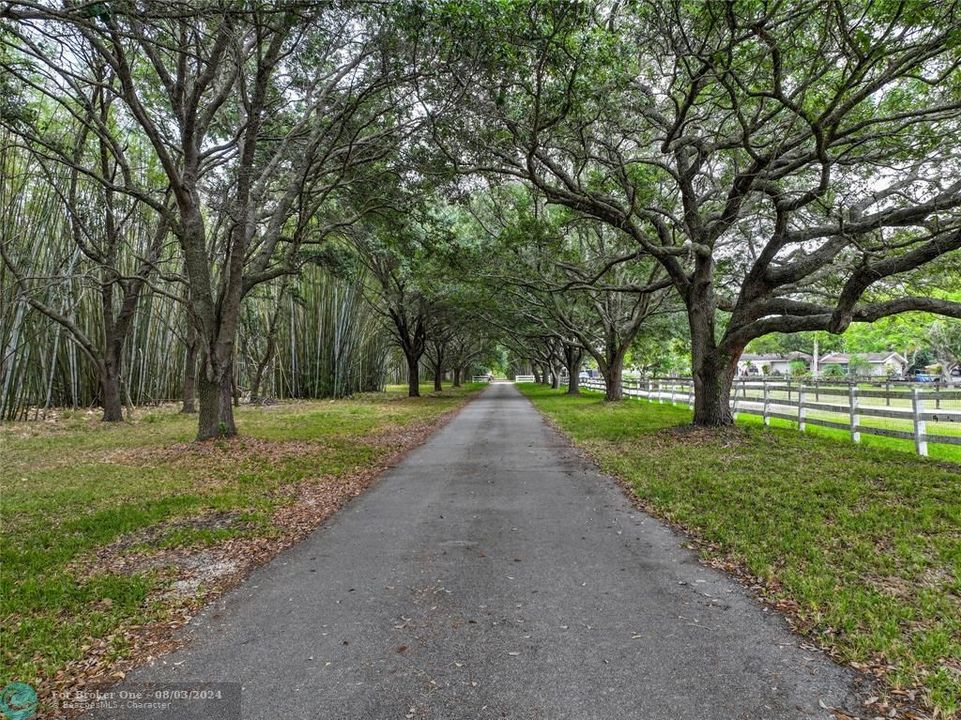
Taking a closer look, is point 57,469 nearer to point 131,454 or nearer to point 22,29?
point 131,454

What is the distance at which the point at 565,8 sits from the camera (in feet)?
19.9

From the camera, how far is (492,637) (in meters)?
2.90

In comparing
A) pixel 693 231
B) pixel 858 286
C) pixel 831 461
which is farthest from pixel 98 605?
pixel 693 231

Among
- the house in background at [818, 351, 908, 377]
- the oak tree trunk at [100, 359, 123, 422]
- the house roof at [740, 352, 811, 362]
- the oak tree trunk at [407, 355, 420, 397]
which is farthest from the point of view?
the house roof at [740, 352, 811, 362]

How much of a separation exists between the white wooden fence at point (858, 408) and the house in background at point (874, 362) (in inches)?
1662

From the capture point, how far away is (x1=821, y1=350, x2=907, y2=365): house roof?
55134 millimetres

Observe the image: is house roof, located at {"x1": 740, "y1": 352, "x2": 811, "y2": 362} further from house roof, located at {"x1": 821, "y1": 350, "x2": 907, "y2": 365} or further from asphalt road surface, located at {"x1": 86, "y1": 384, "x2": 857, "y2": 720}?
asphalt road surface, located at {"x1": 86, "y1": 384, "x2": 857, "y2": 720}

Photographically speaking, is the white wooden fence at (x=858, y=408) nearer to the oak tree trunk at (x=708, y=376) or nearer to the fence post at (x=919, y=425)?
the fence post at (x=919, y=425)

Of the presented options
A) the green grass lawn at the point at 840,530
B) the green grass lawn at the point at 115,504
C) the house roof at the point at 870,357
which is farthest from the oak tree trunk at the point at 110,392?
the house roof at the point at 870,357

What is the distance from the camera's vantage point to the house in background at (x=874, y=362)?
2052 inches

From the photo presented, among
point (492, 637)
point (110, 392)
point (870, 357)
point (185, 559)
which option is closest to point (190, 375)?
point (110, 392)

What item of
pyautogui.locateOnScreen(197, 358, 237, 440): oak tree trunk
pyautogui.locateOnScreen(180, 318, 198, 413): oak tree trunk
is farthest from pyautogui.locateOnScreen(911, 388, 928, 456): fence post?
pyautogui.locateOnScreen(180, 318, 198, 413): oak tree trunk

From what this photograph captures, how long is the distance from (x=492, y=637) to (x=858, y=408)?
343 inches

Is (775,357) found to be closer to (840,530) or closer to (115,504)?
(840,530)
